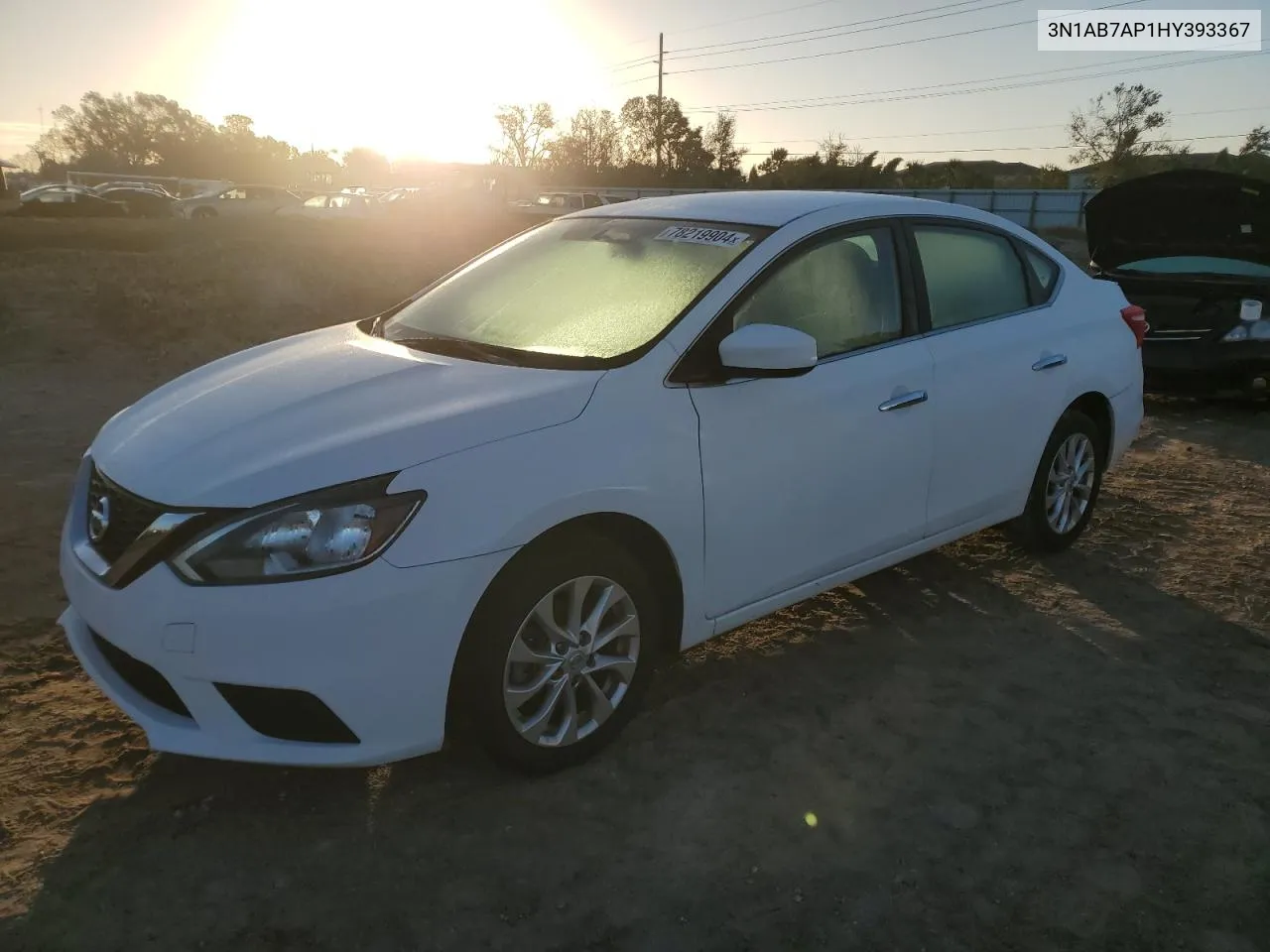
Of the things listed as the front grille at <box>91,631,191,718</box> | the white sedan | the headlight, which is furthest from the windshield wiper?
the front grille at <box>91,631,191,718</box>

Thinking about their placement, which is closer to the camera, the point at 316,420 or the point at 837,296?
the point at 316,420

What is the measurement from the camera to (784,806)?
2.81 meters

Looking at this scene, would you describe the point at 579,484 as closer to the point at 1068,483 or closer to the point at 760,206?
the point at 760,206

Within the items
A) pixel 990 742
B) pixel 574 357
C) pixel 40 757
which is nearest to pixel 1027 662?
pixel 990 742

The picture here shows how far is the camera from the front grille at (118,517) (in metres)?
2.57

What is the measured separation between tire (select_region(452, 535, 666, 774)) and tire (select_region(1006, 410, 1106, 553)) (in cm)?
227

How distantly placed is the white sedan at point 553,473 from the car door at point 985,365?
1 centimetres

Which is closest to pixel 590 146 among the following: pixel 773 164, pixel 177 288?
pixel 773 164

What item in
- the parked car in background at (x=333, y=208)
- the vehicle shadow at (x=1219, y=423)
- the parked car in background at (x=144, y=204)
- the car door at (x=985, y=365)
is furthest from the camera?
the parked car in background at (x=333, y=208)

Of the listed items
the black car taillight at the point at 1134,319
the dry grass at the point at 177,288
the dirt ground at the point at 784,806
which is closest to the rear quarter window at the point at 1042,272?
the black car taillight at the point at 1134,319

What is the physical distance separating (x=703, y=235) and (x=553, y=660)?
164 centimetres

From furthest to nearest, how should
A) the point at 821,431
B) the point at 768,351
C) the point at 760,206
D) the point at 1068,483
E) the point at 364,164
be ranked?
the point at 364,164
the point at 1068,483
the point at 760,206
the point at 821,431
the point at 768,351

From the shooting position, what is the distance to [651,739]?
315 centimetres

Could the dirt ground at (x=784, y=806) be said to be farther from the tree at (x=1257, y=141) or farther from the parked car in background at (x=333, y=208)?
the tree at (x=1257, y=141)
